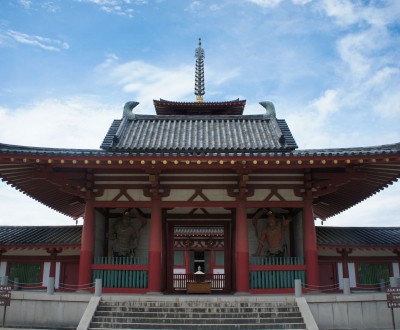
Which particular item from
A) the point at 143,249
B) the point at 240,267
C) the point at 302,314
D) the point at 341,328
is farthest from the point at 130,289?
the point at 341,328

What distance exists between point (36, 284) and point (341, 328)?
11.9m

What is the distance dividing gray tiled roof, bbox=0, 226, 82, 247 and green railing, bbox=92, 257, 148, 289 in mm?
2308

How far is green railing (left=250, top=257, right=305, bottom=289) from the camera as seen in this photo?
13609 mm

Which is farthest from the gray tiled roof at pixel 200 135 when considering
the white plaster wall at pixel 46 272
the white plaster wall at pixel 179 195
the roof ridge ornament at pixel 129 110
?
the white plaster wall at pixel 46 272

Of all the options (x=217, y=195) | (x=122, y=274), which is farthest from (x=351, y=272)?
(x=122, y=274)

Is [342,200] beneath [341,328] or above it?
above

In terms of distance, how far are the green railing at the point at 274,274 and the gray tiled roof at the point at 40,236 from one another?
22.5 feet

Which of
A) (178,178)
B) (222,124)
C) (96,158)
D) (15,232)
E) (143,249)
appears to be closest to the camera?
(96,158)

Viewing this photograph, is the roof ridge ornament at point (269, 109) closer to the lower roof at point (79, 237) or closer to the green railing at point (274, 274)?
the lower roof at point (79, 237)

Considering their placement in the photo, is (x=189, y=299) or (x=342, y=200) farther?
(x=342, y=200)

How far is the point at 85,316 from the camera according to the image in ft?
35.0

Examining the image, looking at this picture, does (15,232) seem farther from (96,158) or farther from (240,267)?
(240,267)

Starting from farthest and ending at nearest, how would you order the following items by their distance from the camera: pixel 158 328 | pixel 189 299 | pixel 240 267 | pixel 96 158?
1. pixel 240 267
2. pixel 96 158
3. pixel 189 299
4. pixel 158 328

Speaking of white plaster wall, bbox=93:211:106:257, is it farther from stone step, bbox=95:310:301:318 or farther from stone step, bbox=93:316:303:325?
stone step, bbox=93:316:303:325
